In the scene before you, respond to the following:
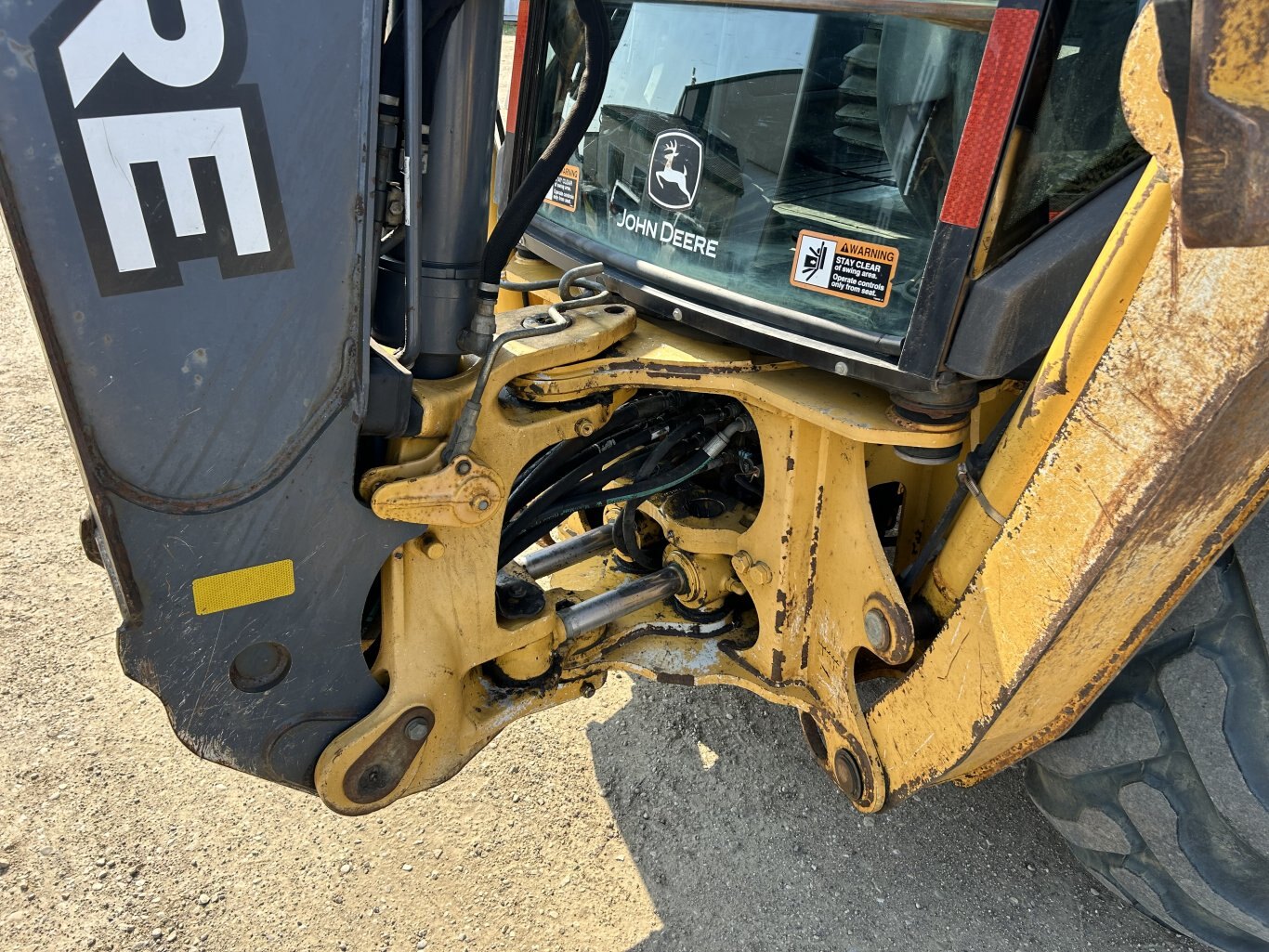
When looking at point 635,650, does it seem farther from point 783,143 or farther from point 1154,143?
point 1154,143

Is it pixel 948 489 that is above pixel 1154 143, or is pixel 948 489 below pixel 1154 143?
below

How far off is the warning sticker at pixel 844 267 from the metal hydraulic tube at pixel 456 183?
0.57 metres

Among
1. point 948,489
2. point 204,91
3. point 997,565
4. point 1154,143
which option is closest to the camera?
point 1154,143

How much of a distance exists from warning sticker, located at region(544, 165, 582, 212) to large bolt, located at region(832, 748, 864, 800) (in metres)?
1.38

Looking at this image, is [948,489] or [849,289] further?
[948,489]

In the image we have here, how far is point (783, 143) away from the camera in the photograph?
1682mm

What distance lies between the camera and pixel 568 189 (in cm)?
223

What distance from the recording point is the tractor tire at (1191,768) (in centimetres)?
150

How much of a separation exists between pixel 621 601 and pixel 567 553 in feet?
0.85

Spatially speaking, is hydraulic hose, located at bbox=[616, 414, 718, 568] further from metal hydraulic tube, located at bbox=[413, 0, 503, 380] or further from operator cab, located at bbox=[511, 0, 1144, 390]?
metal hydraulic tube, located at bbox=[413, 0, 503, 380]

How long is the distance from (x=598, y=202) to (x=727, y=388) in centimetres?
61

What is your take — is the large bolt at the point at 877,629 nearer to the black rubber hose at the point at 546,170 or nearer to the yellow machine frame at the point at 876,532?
the yellow machine frame at the point at 876,532

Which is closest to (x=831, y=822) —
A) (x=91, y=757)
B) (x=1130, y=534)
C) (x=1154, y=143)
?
(x=1130, y=534)

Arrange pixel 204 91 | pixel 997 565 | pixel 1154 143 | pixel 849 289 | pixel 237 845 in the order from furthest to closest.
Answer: pixel 237 845 → pixel 849 289 → pixel 997 565 → pixel 204 91 → pixel 1154 143
